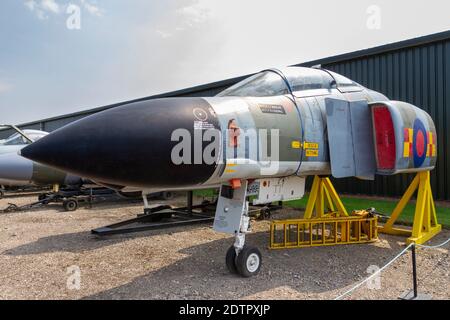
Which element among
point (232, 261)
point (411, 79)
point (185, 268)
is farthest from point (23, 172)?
point (411, 79)

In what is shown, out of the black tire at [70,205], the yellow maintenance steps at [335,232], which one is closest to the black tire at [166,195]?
the black tire at [70,205]

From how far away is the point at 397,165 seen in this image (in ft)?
16.0

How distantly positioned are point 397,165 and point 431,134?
1.55 metres

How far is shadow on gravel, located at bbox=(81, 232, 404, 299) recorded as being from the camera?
156 inches

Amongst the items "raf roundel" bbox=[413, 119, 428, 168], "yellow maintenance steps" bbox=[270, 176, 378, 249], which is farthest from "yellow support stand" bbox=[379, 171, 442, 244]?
"raf roundel" bbox=[413, 119, 428, 168]

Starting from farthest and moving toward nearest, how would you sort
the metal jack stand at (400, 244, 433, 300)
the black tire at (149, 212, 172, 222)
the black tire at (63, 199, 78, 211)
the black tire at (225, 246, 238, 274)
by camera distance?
1. the black tire at (63, 199, 78, 211)
2. the black tire at (149, 212, 172, 222)
3. the black tire at (225, 246, 238, 274)
4. the metal jack stand at (400, 244, 433, 300)

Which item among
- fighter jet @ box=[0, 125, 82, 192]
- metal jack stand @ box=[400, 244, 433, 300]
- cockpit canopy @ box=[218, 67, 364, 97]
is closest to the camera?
metal jack stand @ box=[400, 244, 433, 300]

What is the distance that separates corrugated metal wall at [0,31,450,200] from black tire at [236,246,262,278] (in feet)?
26.3

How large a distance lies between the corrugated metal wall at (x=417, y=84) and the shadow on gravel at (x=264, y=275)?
17.9ft

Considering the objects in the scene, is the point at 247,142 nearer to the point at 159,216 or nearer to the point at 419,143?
the point at 419,143

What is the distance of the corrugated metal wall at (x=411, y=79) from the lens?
33.3ft

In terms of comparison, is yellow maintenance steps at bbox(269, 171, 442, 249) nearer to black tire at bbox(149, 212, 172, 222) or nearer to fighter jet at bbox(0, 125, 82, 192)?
black tire at bbox(149, 212, 172, 222)

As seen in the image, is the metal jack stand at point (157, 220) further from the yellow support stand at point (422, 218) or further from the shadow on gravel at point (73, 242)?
the yellow support stand at point (422, 218)
